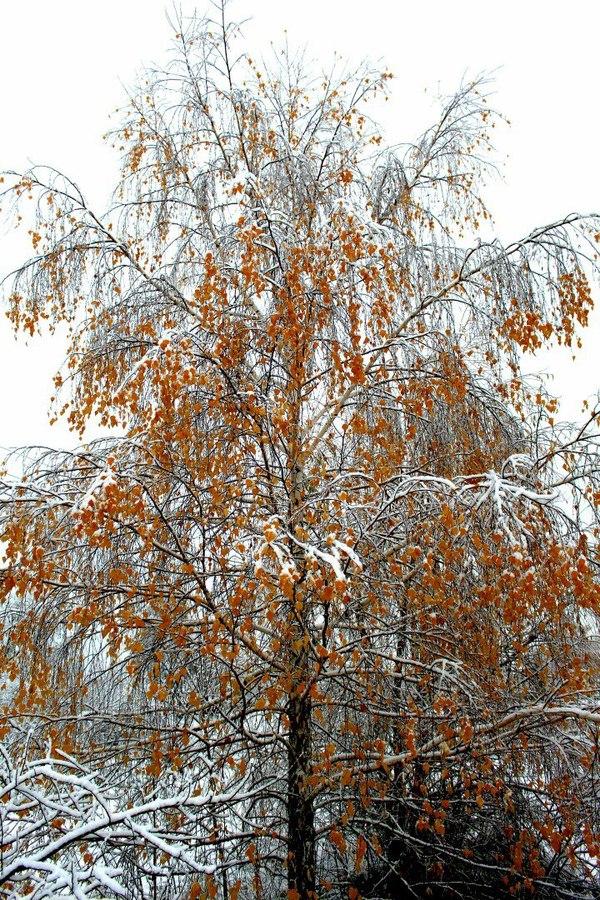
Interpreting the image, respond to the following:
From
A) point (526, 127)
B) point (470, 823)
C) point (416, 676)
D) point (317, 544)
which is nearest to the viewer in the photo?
point (317, 544)

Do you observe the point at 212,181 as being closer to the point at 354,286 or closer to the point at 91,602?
the point at 354,286

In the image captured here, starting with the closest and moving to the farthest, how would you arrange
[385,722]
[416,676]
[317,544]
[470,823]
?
[317,544], [385,722], [416,676], [470,823]

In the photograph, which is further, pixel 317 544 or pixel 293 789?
pixel 293 789

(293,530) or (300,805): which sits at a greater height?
(293,530)

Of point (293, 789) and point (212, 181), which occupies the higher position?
point (212, 181)

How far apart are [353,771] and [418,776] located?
856 millimetres

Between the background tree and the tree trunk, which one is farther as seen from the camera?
the tree trunk

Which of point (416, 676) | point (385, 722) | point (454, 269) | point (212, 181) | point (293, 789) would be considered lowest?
point (293, 789)

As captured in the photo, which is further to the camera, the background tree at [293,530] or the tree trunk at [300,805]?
the tree trunk at [300,805]

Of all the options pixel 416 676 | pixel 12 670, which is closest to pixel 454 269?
pixel 416 676

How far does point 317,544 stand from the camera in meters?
3.19

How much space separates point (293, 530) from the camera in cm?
356

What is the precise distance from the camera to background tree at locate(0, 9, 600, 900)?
2.96m

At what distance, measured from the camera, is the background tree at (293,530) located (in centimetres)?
296
